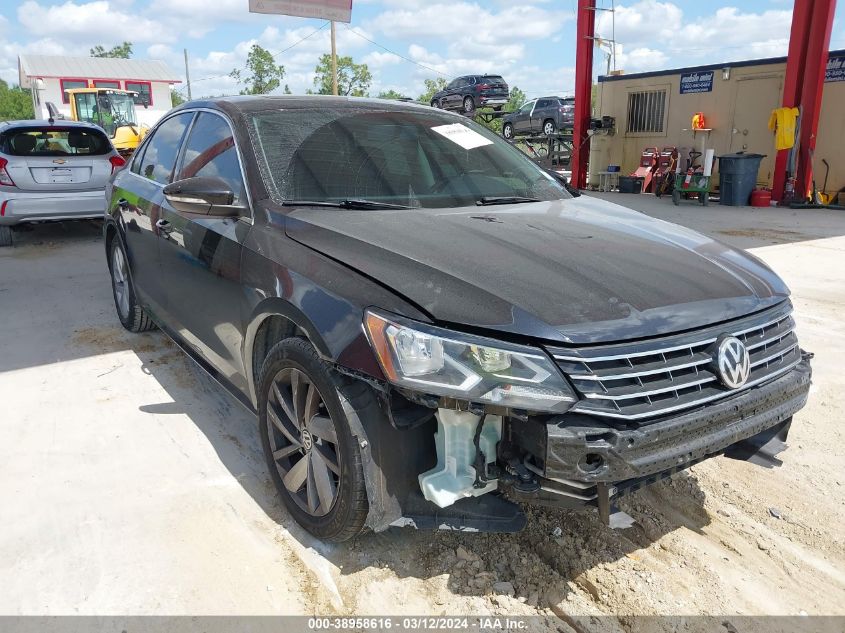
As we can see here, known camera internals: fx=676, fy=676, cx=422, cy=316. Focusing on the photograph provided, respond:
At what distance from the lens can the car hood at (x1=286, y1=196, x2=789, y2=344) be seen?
6.70 feet

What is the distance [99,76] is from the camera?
189 feet

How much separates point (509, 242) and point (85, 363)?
336 cm

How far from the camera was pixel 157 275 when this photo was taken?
3.96 m

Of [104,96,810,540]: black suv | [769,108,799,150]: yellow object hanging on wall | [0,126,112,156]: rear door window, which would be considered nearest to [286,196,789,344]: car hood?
[104,96,810,540]: black suv

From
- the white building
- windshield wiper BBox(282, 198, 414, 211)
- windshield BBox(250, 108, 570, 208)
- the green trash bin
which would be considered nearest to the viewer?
windshield wiper BBox(282, 198, 414, 211)

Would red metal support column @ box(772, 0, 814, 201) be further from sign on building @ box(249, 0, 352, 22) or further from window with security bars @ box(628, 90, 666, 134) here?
sign on building @ box(249, 0, 352, 22)

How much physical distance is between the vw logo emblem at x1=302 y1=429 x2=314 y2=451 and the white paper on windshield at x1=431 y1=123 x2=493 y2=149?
1826 mm

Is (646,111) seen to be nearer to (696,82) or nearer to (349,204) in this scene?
(696,82)

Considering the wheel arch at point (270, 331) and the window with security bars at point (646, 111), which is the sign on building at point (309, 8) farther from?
the wheel arch at point (270, 331)

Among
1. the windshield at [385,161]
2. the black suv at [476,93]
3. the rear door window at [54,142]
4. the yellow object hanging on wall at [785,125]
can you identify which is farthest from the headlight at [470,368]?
the black suv at [476,93]

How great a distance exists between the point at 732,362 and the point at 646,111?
51.3 feet

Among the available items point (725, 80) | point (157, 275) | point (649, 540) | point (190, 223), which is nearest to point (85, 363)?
point (157, 275)

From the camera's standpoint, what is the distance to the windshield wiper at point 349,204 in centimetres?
281

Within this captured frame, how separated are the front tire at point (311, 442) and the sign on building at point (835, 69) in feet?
45.4
